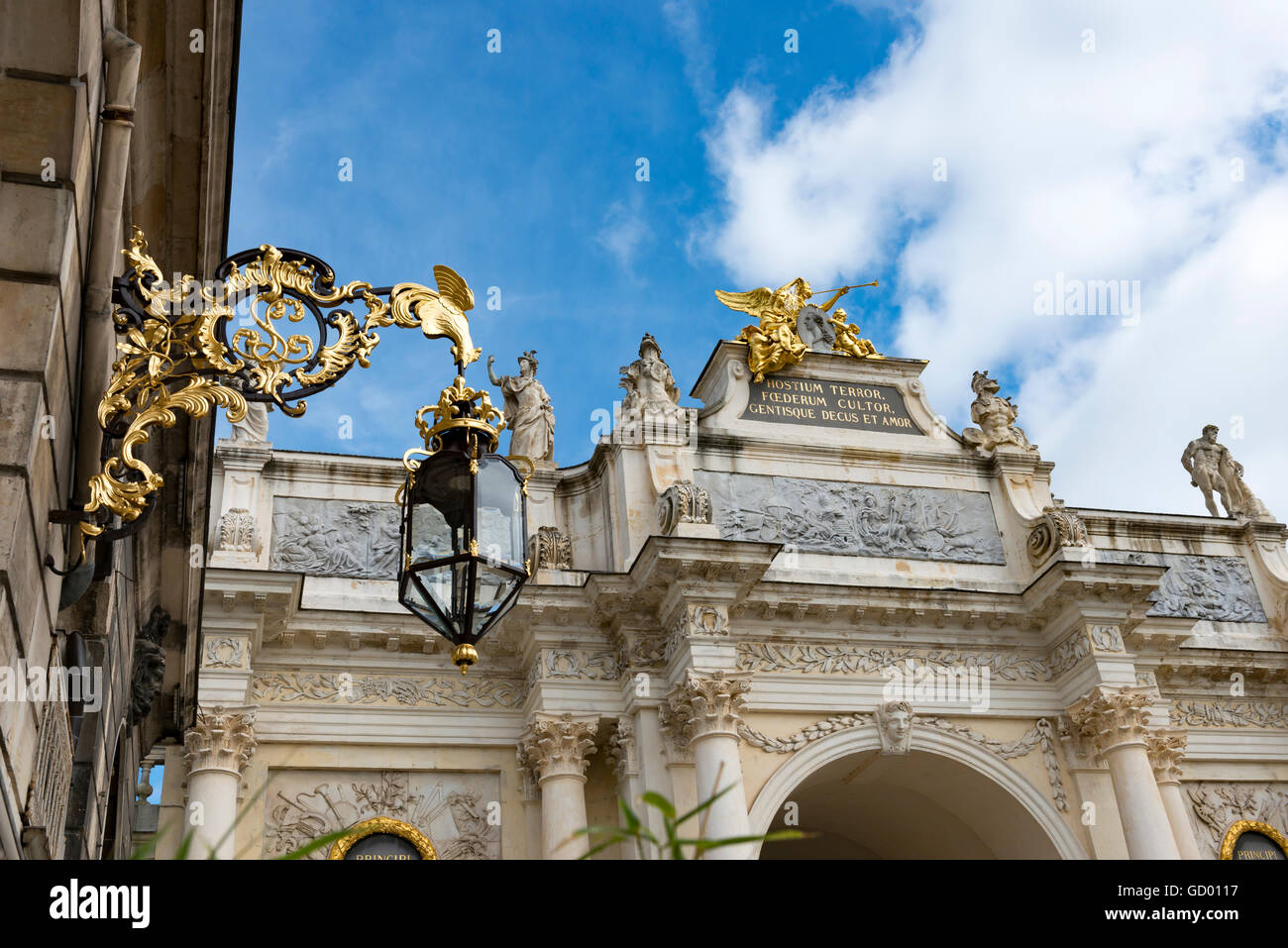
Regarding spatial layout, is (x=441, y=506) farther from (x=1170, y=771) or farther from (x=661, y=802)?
(x=1170, y=771)

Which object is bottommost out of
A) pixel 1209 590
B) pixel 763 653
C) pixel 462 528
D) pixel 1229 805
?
pixel 462 528

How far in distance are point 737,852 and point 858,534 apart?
587 cm

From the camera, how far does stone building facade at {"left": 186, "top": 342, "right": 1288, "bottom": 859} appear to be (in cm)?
1533

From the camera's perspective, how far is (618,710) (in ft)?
52.3

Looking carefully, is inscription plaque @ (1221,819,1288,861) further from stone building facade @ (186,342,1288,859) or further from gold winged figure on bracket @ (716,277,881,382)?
gold winged figure on bracket @ (716,277,881,382)

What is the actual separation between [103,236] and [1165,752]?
1644cm

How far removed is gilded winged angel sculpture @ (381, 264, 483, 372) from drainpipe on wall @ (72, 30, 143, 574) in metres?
1.14

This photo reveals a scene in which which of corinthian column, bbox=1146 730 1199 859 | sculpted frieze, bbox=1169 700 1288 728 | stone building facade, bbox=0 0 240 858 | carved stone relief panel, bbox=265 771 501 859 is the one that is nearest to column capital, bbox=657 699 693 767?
carved stone relief panel, bbox=265 771 501 859

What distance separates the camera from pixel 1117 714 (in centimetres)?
1622

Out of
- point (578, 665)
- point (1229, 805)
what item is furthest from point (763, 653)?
point (1229, 805)

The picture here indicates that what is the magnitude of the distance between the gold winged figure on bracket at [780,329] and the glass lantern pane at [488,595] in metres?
14.4

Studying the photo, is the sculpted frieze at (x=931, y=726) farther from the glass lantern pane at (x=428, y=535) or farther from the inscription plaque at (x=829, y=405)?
the glass lantern pane at (x=428, y=535)

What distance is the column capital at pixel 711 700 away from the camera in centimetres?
1486

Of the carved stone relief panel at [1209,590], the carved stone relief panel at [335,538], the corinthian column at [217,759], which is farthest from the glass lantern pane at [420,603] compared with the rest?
the carved stone relief panel at [1209,590]
